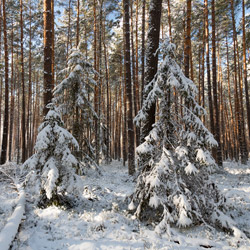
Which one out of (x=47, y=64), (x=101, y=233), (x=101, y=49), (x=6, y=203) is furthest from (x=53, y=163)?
(x=101, y=49)

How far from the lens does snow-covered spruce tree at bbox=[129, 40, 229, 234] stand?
479 centimetres

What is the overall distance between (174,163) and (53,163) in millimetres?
3334

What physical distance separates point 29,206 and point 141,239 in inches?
143

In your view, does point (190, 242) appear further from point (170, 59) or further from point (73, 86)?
point (73, 86)

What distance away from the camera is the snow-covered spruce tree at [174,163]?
4785mm

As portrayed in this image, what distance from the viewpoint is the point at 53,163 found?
18.6ft

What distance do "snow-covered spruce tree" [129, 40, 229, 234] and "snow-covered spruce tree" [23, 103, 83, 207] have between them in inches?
74.1

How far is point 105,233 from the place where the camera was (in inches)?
173

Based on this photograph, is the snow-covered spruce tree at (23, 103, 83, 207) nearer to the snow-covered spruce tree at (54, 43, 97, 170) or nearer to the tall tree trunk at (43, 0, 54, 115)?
the tall tree trunk at (43, 0, 54, 115)

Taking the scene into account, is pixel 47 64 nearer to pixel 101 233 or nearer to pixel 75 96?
pixel 75 96

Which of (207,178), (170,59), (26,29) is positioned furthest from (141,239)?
(26,29)

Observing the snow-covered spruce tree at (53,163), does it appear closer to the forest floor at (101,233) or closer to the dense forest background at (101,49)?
the forest floor at (101,233)

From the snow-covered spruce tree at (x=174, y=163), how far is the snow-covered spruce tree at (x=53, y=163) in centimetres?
188

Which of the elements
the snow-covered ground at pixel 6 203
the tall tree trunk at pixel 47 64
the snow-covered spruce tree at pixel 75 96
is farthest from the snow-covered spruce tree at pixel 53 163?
the snow-covered spruce tree at pixel 75 96
